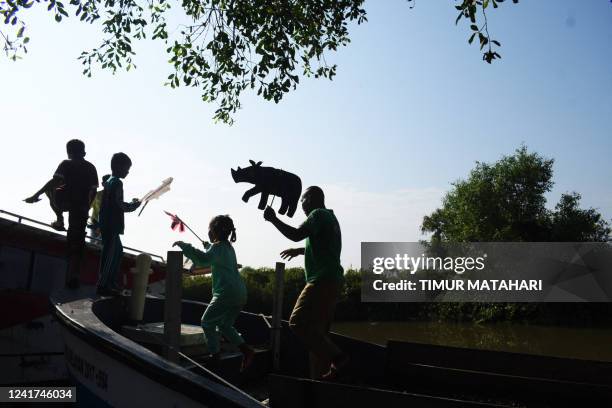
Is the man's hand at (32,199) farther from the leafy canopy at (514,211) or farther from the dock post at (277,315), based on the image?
the leafy canopy at (514,211)

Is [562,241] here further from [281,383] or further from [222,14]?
[281,383]

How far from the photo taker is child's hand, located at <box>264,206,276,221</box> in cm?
459

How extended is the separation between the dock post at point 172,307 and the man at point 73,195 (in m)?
3.55

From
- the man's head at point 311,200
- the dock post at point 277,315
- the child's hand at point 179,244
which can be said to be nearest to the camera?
the man's head at point 311,200

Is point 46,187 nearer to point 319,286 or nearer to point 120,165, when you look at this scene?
point 120,165

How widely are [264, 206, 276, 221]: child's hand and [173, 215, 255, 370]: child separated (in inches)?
44.1

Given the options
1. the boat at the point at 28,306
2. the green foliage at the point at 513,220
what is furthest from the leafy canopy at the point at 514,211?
the boat at the point at 28,306

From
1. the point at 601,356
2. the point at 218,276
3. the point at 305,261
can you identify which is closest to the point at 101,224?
the point at 218,276

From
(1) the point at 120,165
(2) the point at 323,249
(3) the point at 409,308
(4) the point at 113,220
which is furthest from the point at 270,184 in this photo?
(3) the point at 409,308

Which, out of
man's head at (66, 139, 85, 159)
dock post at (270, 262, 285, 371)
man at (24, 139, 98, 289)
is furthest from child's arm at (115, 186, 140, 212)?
dock post at (270, 262, 285, 371)

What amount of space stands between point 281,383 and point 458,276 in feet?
116

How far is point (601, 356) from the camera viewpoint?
22.5 m

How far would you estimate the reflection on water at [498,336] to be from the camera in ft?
80.6

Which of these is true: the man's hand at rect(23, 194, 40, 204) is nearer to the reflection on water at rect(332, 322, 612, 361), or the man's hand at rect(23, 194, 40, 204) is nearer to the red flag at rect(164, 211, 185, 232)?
the red flag at rect(164, 211, 185, 232)
